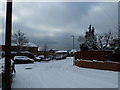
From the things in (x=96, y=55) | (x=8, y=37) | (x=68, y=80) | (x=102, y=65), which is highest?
(x=8, y=37)

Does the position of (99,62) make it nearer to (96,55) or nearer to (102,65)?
(102,65)

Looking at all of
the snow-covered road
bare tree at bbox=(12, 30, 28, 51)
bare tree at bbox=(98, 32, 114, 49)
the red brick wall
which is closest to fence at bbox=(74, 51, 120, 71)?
the red brick wall

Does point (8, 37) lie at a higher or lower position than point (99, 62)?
higher

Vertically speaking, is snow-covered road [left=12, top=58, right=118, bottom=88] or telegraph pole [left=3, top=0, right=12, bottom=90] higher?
telegraph pole [left=3, top=0, right=12, bottom=90]

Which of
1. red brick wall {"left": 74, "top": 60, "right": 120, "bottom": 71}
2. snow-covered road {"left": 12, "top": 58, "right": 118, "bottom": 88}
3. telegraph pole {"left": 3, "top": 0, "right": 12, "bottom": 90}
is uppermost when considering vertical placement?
telegraph pole {"left": 3, "top": 0, "right": 12, "bottom": 90}

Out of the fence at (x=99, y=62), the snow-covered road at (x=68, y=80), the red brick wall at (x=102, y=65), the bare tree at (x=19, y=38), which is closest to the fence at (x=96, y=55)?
the fence at (x=99, y=62)

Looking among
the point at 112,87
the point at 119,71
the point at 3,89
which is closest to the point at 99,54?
the point at 119,71

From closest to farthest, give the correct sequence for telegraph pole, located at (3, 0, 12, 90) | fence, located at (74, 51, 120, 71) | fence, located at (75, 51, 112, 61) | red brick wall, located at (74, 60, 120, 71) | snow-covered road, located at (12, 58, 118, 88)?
1. telegraph pole, located at (3, 0, 12, 90)
2. snow-covered road, located at (12, 58, 118, 88)
3. red brick wall, located at (74, 60, 120, 71)
4. fence, located at (74, 51, 120, 71)
5. fence, located at (75, 51, 112, 61)

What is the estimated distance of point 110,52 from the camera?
18203mm

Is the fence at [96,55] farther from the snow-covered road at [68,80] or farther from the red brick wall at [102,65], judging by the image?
the snow-covered road at [68,80]

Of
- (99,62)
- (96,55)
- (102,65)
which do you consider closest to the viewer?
(102,65)

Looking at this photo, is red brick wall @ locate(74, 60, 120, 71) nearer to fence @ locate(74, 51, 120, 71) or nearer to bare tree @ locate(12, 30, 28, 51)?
fence @ locate(74, 51, 120, 71)

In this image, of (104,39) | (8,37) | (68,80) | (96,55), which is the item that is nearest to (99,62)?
(96,55)

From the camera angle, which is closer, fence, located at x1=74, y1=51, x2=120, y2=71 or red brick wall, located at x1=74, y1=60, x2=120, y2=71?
red brick wall, located at x1=74, y1=60, x2=120, y2=71
